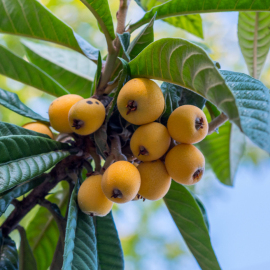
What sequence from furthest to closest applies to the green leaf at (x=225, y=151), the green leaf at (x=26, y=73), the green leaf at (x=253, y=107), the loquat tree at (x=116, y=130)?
the green leaf at (x=225, y=151), the green leaf at (x=26, y=73), the loquat tree at (x=116, y=130), the green leaf at (x=253, y=107)

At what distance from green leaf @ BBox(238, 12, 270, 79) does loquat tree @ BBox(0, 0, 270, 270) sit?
1 centimetres

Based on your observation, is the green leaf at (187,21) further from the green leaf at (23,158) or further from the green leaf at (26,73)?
the green leaf at (23,158)

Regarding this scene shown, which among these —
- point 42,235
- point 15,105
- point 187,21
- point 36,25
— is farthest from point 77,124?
point 187,21

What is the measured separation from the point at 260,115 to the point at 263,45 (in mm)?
658

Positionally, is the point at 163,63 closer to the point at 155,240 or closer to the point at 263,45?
the point at 263,45

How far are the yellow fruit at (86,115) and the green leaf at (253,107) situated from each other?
0.25m

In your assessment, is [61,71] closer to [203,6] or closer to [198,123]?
[203,6]

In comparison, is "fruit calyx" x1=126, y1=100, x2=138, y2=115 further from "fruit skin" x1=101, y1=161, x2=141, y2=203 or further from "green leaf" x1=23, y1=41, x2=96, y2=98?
"green leaf" x1=23, y1=41, x2=96, y2=98

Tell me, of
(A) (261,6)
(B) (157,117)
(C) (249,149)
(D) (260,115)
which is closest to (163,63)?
(B) (157,117)

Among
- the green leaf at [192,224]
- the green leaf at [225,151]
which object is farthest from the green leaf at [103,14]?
the green leaf at [225,151]

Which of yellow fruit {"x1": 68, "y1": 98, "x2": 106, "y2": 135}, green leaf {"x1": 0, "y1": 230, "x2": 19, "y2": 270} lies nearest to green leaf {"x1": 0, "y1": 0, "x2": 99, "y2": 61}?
yellow fruit {"x1": 68, "y1": 98, "x2": 106, "y2": 135}

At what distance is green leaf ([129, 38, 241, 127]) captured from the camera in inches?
16.2

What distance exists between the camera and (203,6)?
75 centimetres

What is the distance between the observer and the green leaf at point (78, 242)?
1.80 feet
